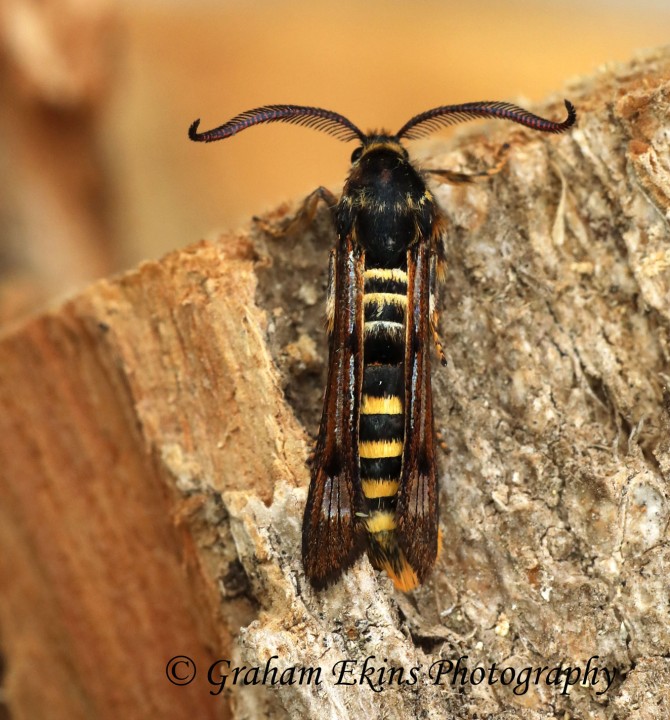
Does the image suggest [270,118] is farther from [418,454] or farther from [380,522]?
[380,522]

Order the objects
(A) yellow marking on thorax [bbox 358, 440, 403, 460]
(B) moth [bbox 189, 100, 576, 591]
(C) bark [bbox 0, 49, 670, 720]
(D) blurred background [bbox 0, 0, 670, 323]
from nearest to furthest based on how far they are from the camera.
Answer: (C) bark [bbox 0, 49, 670, 720] → (B) moth [bbox 189, 100, 576, 591] → (A) yellow marking on thorax [bbox 358, 440, 403, 460] → (D) blurred background [bbox 0, 0, 670, 323]

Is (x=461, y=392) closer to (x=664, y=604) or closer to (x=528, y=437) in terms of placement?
(x=528, y=437)

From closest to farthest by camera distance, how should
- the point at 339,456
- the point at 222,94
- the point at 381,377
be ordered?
the point at 339,456, the point at 381,377, the point at 222,94

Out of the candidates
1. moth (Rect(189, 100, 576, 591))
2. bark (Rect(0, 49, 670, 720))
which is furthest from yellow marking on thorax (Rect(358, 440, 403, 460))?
bark (Rect(0, 49, 670, 720))

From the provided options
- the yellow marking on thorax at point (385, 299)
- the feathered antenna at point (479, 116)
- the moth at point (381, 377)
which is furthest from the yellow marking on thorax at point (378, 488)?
the feathered antenna at point (479, 116)

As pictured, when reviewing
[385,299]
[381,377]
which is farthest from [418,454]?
[385,299]

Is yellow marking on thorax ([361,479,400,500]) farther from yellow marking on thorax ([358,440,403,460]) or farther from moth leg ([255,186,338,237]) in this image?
moth leg ([255,186,338,237])

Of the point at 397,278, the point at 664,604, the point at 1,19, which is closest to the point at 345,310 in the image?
the point at 397,278
